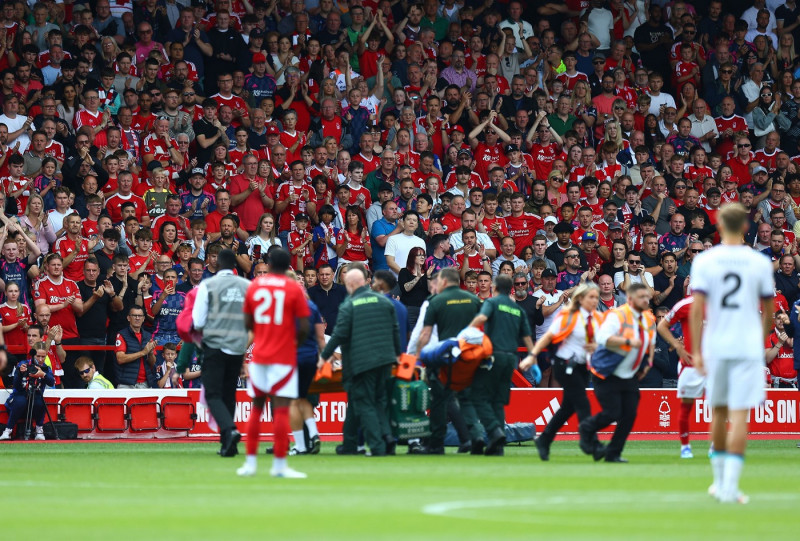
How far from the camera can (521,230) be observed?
25.9 meters

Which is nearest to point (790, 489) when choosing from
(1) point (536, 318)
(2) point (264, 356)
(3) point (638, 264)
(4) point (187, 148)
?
(2) point (264, 356)

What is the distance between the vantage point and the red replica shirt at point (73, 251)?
22.2 meters

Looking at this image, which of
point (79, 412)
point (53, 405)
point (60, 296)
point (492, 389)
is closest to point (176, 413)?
point (79, 412)

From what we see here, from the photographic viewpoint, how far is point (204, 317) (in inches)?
632

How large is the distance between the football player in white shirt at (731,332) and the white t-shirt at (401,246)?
44.7 ft

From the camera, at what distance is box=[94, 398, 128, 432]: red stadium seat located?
21.2 m

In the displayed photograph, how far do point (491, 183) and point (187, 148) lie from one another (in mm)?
5696

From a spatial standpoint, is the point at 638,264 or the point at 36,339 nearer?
the point at 36,339

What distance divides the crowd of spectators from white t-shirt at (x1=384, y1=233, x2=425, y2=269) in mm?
41

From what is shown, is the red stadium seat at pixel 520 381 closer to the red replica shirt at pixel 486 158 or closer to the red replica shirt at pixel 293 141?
the red replica shirt at pixel 486 158

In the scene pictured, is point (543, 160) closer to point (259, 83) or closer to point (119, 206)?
point (259, 83)

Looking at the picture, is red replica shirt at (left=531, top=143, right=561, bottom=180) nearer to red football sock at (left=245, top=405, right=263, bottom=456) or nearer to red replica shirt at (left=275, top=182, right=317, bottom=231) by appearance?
red replica shirt at (left=275, top=182, right=317, bottom=231)

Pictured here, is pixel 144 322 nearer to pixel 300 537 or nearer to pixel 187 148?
pixel 187 148

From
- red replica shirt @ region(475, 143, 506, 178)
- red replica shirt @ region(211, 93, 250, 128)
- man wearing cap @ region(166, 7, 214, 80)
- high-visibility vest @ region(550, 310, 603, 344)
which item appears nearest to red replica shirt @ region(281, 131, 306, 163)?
red replica shirt @ region(211, 93, 250, 128)
